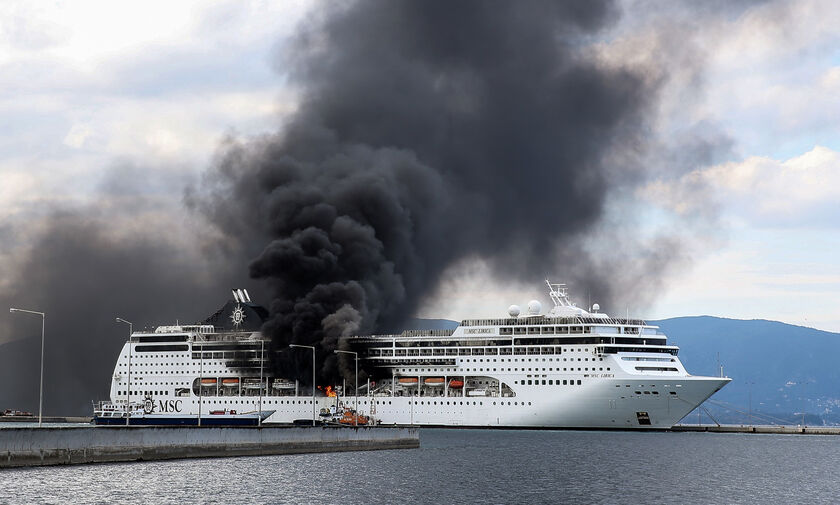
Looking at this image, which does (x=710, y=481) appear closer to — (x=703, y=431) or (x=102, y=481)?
(x=102, y=481)

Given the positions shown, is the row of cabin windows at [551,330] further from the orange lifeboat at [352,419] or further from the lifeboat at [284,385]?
the lifeboat at [284,385]

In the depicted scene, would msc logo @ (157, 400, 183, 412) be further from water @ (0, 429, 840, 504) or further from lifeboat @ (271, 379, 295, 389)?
water @ (0, 429, 840, 504)

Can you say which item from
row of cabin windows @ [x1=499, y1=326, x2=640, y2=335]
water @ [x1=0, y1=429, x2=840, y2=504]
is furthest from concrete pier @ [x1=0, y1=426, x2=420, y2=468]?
row of cabin windows @ [x1=499, y1=326, x2=640, y2=335]

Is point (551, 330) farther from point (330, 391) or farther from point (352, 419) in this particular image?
point (330, 391)

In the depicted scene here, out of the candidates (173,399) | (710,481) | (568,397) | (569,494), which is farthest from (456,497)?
(173,399)

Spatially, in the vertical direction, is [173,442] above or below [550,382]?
below

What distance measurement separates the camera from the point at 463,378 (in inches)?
3792

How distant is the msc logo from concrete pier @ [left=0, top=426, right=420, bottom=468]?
46.1 metres

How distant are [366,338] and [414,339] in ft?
15.8

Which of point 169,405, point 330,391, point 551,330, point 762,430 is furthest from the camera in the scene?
point 169,405

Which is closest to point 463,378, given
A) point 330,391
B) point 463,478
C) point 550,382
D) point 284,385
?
Result: point 550,382

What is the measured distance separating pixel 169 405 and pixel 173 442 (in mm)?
60409

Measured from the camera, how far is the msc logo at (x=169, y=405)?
108000 mm

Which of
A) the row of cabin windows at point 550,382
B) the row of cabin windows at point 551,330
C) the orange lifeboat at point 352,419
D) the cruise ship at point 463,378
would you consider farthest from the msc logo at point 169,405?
the row of cabin windows at point 550,382
